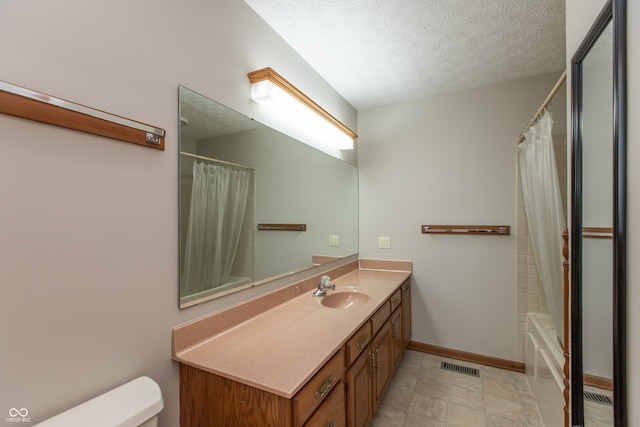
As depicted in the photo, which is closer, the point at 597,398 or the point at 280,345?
the point at 597,398

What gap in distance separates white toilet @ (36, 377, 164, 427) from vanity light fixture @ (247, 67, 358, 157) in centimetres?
139

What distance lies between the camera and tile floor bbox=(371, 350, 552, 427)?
1752 millimetres

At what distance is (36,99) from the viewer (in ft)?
2.43

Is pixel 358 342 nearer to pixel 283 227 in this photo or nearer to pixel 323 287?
pixel 323 287

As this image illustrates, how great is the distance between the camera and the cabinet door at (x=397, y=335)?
201 centimetres

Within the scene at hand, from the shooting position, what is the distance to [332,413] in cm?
110

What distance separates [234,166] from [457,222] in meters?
2.00

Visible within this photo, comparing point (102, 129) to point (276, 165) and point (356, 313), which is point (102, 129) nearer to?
point (276, 165)

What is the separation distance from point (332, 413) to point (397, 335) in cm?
116

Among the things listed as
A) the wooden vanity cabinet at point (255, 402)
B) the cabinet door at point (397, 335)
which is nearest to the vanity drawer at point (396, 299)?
the cabinet door at point (397, 335)

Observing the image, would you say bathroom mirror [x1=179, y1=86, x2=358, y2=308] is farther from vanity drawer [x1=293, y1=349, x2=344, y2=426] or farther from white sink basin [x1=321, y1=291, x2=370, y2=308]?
vanity drawer [x1=293, y1=349, x2=344, y2=426]

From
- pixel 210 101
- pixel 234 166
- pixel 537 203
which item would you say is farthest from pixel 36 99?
pixel 537 203

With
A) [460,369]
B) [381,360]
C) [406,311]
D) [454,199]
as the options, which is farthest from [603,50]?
[460,369]

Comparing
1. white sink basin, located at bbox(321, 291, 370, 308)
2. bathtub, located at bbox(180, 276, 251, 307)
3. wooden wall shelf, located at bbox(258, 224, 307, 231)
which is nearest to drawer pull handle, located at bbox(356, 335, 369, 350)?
white sink basin, located at bbox(321, 291, 370, 308)
